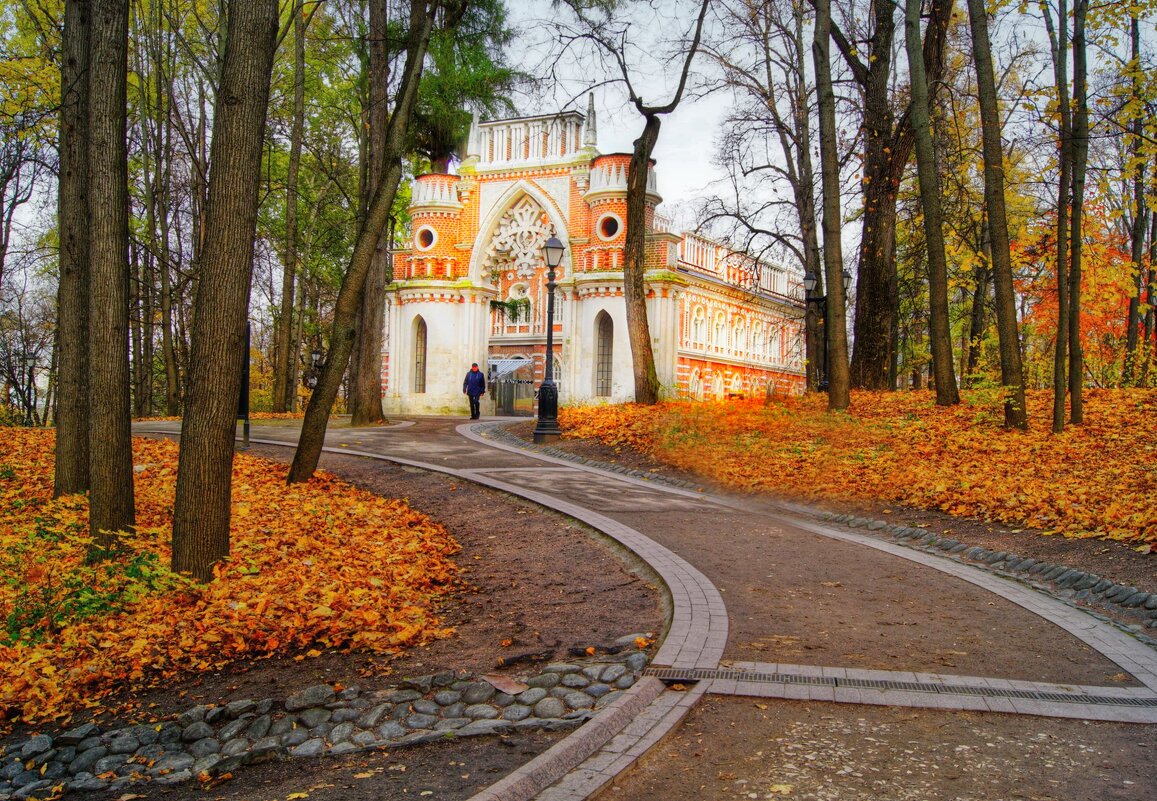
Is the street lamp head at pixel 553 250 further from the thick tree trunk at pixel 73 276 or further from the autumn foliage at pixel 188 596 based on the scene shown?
the thick tree trunk at pixel 73 276

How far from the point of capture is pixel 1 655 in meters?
6.21

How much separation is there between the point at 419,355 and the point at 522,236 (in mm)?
6131

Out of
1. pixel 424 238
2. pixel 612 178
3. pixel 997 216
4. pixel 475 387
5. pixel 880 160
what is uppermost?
pixel 612 178

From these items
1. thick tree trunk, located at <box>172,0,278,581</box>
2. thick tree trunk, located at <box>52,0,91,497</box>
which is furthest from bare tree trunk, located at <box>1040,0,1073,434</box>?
thick tree trunk, located at <box>52,0,91,497</box>

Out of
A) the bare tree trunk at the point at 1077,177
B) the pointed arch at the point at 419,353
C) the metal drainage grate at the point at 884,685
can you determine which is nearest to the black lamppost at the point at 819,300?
the bare tree trunk at the point at 1077,177

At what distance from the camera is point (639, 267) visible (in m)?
21.0

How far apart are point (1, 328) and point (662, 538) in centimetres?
3758

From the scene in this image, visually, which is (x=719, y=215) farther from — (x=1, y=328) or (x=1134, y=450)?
(x=1, y=328)

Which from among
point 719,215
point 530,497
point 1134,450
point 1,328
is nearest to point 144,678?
point 530,497

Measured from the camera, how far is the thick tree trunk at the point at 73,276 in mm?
9906

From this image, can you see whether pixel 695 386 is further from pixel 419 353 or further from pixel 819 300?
pixel 819 300

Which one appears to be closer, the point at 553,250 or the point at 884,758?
the point at 884,758

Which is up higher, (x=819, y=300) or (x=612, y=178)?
(x=612, y=178)

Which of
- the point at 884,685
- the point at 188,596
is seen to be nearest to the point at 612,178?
the point at 188,596
